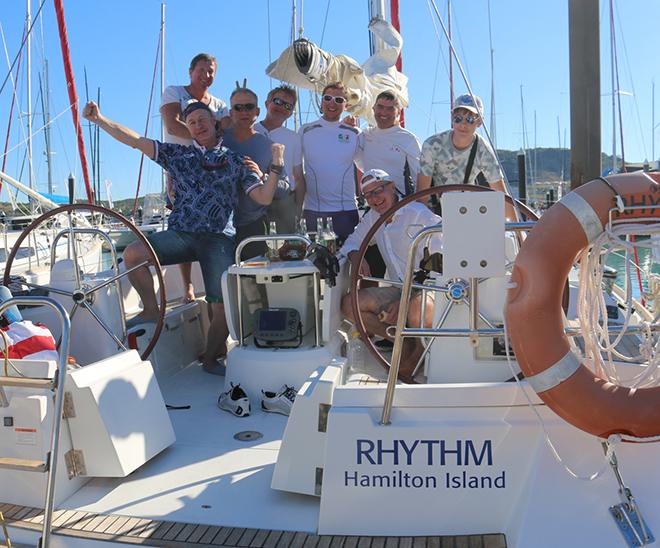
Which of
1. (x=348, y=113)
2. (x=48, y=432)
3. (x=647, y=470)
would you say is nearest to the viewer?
(x=647, y=470)

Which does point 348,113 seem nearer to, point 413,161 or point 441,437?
point 413,161

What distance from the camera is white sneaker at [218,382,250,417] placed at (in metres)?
3.03

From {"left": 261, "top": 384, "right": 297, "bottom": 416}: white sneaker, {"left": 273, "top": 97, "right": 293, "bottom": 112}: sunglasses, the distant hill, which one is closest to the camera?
{"left": 261, "top": 384, "right": 297, "bottom": 416}: white sneaker

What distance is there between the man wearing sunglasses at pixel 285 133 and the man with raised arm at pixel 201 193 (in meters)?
0.69

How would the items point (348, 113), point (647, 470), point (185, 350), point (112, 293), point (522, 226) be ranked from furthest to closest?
Result: 1. point (348, 113)
2. point (185, 350)
3. point (112, 293)
4. point (522, 226)
5. point (647, 470)

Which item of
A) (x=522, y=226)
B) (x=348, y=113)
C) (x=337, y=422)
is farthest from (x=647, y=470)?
(x=348, y=113)

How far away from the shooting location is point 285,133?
4.31m

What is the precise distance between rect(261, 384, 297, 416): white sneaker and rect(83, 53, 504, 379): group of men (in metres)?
0.59

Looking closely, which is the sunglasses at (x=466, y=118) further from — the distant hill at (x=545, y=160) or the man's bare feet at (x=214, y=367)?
the distant hill at (x=545, y=160)

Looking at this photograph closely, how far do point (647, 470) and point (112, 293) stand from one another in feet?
8.85

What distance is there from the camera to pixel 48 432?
88.5 inches

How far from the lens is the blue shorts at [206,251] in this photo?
3.53 meters

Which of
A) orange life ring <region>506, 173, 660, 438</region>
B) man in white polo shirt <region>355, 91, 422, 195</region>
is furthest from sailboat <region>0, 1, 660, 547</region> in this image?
man in white polo shirt <region>355, 91, 422, 195</region>

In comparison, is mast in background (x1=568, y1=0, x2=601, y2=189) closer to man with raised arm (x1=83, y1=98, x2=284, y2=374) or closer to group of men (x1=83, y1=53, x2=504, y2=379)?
group of men (x1=83, y1=53, x2=504, y2=379)
